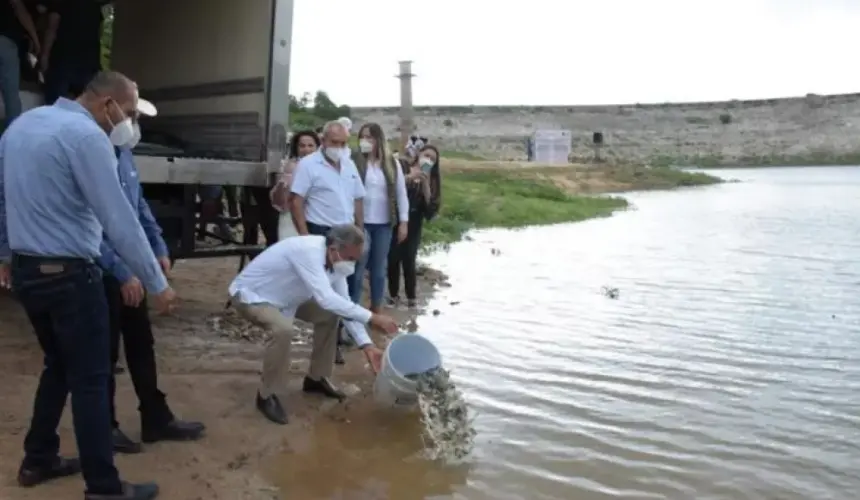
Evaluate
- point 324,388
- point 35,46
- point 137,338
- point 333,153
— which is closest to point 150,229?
point 137,338

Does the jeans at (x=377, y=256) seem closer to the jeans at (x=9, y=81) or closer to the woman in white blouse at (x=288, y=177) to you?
the woman in white blouse at (x=288, y=177)

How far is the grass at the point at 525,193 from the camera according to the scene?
20719 mm

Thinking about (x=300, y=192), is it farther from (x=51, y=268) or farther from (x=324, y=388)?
(x=51, y=268)

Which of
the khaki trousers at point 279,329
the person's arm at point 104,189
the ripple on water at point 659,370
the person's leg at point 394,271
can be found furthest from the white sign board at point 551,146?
the person's arm at point 104,189

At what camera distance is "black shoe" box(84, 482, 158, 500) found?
3.94m

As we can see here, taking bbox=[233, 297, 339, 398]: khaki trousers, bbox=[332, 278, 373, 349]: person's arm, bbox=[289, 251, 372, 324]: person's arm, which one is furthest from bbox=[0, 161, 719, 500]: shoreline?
bbox=[289, 251, 372, 324]: person's arm

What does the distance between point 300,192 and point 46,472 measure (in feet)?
9.62

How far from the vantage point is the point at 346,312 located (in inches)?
203

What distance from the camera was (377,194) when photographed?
7.87 m

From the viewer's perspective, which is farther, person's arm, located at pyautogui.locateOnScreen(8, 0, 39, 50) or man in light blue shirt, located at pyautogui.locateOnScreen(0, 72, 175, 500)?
person's arm, located at pyautogui.locateOnScreen(8, 0, 39, 50)

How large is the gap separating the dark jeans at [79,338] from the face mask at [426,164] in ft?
18.0

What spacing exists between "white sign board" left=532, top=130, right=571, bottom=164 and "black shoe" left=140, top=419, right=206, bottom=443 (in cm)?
4517

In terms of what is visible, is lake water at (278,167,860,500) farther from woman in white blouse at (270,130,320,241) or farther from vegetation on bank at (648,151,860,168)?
vegetation on bank at (648,151,860,168)

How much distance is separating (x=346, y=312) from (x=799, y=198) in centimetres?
2643
